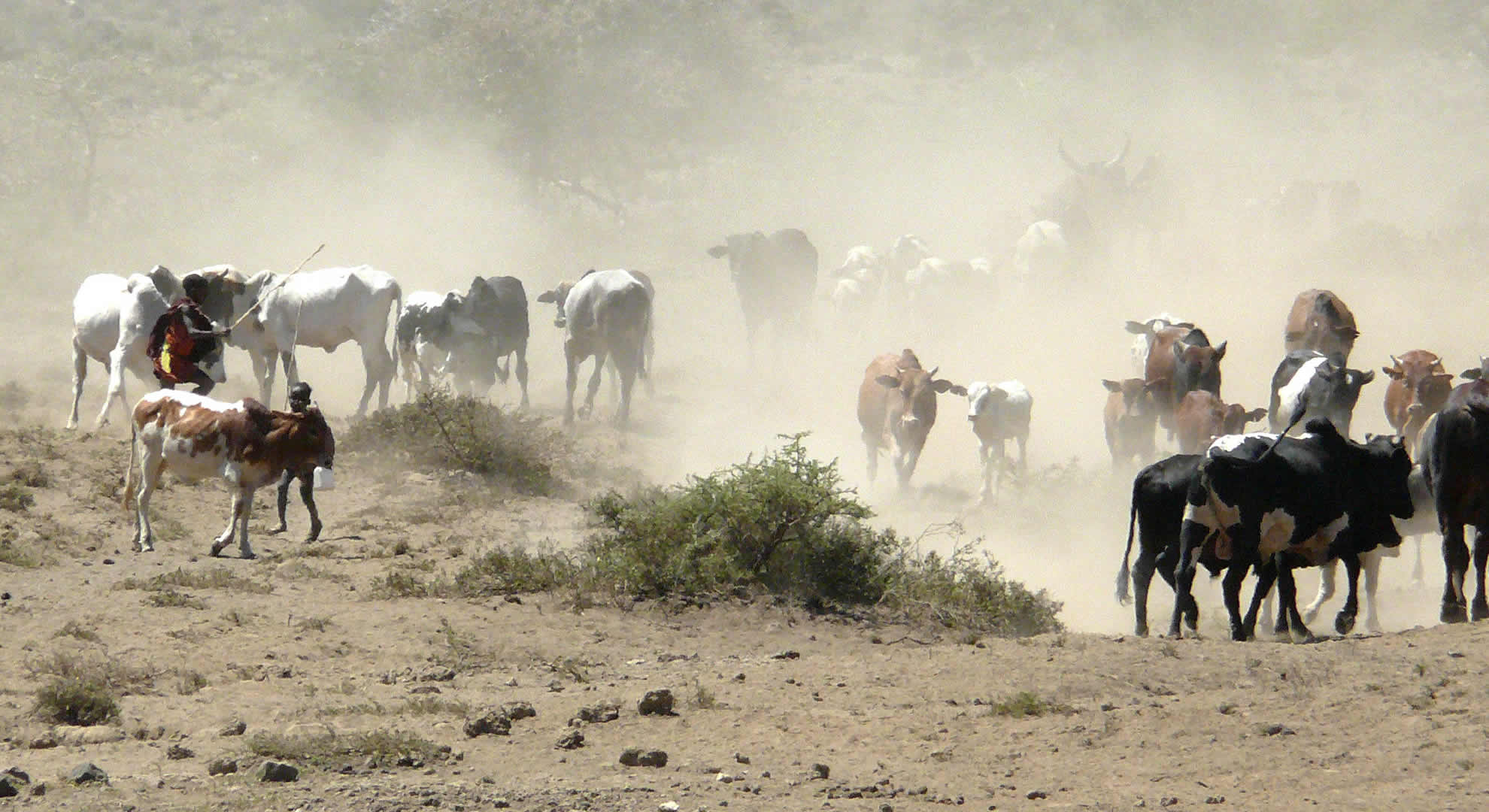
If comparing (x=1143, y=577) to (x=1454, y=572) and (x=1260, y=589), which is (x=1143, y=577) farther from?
(x=1454, y=572)

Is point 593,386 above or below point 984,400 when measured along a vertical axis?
above

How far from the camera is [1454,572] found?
11.1 metres

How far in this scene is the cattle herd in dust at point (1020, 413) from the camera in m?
10.8

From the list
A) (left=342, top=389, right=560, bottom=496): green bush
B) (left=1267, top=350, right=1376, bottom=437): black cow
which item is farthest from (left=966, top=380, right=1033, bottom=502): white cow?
(left=342, top=389, right=560, bottom=496): green bush

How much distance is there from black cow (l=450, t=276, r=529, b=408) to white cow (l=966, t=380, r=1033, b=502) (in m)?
6.72

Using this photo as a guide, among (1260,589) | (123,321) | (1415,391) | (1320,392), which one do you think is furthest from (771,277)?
(1260,589)

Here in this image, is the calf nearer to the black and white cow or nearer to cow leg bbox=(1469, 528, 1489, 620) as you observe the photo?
cow leg bbox=(1469, 528, 1489, 620)

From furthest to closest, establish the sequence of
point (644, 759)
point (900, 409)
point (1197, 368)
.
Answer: point (900, 409) → point (1197, 368) → point (644, 759)

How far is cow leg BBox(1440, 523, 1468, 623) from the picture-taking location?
35.6ft

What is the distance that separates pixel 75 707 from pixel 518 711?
2179mm

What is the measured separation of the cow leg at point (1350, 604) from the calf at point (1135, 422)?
7.80m

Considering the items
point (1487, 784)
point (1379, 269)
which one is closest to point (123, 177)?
point (1379, 269)

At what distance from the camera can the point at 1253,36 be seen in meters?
68.7

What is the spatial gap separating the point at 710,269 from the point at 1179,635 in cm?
3590
